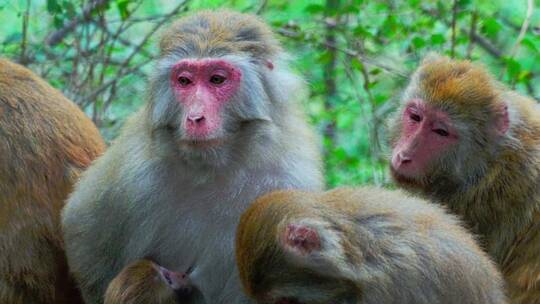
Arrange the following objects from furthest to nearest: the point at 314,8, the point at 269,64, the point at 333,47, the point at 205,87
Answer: the point at 333,47
the point at 314,8
the point at 269,64
the point at 205,87

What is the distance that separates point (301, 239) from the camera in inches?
175

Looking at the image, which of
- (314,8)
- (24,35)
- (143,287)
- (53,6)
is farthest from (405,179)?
(24,35)

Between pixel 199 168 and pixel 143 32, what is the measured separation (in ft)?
17.9

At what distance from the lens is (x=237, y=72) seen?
5.08m

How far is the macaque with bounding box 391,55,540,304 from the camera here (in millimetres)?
5312

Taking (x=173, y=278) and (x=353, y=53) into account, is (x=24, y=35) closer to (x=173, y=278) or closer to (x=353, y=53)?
(x=353, y=53)

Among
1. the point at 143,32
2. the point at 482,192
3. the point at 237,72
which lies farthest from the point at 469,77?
the point at 143,32

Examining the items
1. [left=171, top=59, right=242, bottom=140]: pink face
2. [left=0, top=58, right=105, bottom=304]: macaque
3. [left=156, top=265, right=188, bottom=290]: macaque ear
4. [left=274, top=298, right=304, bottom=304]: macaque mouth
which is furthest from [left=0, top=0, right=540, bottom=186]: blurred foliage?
[left=274, top=298, right=304, bottom=304]: macaque mouth

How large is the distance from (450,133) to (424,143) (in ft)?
0.48

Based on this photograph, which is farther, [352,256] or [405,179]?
[405,179]

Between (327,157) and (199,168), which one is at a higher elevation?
(199,168)

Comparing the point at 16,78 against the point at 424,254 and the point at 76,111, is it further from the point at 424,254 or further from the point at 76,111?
the point at 424,254

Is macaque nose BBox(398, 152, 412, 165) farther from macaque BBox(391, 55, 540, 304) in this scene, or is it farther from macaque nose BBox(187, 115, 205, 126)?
macaque nose BBox(187, 115, 205, 126)

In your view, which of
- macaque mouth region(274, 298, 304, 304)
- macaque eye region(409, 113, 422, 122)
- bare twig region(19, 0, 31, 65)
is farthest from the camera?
bare twig region(19, 0, 31, 65)
